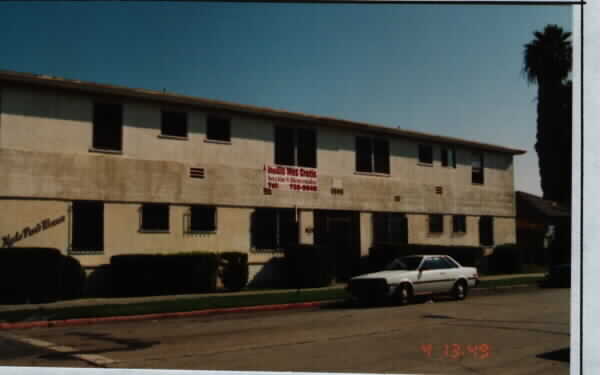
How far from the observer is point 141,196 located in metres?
19.7

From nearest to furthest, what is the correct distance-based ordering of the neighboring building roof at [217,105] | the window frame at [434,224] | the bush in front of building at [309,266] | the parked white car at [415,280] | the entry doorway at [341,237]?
the neighboring building roof at [217,105] → the parked white car at [415,280] → the window frame at [434,224] → the bush in front of building at [309,266] → the entry doorway at [341,237]

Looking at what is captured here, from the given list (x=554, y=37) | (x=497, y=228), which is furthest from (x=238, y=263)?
(x=554, y=37)

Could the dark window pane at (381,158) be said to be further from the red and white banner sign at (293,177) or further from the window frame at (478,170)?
the window frame at (478,170)

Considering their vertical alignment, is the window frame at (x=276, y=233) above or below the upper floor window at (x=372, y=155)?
below

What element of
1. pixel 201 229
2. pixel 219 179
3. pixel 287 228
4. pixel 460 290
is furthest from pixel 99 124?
pixel 460 290

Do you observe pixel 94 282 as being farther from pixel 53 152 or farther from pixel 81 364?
pixel 81 364

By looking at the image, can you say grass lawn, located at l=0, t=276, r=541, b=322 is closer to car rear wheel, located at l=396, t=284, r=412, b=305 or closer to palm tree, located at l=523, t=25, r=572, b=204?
car rear wheel, located at l=396, t=284, r=412, b=305

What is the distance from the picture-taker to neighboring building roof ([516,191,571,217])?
47.4 feet

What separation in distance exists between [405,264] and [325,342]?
7037 mm

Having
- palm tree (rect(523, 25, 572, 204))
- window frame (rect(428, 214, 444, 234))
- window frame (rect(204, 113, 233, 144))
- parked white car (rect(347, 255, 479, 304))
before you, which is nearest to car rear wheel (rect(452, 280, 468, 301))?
parked white car (rect(347, 255, 479, 304))

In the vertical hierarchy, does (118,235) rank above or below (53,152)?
below

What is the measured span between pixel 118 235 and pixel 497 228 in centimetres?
1100

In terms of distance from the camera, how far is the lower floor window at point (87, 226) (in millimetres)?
18656
